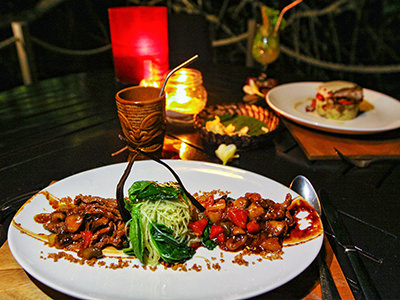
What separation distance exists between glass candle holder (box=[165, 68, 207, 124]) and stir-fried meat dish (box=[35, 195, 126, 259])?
93 cm

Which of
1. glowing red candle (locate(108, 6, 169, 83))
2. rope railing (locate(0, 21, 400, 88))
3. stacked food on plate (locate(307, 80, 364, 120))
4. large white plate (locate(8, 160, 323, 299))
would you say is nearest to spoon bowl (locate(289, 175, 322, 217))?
large white plate (locate(8, 160, 323, 299))

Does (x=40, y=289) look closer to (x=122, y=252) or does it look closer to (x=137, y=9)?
(x=122, y=252)

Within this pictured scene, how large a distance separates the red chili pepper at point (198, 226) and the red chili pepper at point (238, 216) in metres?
0.08

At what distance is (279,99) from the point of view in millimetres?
2107

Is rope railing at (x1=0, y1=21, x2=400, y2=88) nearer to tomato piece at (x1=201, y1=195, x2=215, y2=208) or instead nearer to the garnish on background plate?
the garnish on background plate

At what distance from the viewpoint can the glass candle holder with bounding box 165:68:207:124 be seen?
181cm

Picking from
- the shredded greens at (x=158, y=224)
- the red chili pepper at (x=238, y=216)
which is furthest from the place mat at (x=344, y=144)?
the shredded greens at (x=158, y=224)

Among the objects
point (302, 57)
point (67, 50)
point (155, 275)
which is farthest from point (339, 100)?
point (67, 50)

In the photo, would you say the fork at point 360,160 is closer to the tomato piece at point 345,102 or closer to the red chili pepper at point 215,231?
the tomato piece at point 345,102

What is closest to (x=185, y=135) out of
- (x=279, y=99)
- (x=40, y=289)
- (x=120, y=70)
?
(x=279, y=99)

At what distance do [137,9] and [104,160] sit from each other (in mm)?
1177

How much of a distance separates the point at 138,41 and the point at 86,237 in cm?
158

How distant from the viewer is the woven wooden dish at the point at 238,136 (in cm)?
154

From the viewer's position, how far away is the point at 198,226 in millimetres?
989
